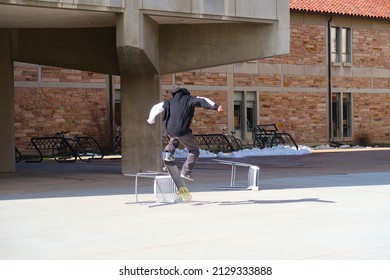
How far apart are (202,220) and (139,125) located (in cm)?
1120

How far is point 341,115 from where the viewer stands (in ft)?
160

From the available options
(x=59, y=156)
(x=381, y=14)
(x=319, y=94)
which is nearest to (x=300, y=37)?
(x=319, y=94)

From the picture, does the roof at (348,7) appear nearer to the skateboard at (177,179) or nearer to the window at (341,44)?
the window at (341,44)

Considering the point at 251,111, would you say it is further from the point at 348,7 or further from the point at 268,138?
the point at 348,7

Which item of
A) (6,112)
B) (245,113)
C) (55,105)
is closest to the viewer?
(6,112)

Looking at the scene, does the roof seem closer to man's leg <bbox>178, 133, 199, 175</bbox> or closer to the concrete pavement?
the concrete pavement

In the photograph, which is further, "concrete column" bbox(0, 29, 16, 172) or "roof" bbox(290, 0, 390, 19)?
"roof" bbox(290, 0, 390, 19)

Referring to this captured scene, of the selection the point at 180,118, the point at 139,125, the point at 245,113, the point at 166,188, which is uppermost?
the point at 245,113

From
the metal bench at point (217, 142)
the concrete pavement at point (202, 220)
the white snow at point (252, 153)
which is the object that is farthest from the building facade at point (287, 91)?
the concrete pavement at point (202, 220)

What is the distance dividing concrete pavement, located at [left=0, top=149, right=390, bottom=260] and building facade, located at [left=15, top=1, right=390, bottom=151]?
1588cm

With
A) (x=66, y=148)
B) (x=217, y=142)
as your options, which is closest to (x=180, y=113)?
(x=66, y=148)

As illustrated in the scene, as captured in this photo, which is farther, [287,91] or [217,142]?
[287,91]

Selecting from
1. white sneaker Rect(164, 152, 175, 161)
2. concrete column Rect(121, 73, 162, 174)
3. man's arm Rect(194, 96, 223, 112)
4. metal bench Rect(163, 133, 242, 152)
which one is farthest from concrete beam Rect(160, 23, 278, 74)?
metal bench Rect(163, 133, 242, 152)

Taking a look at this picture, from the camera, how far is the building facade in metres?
37.8
